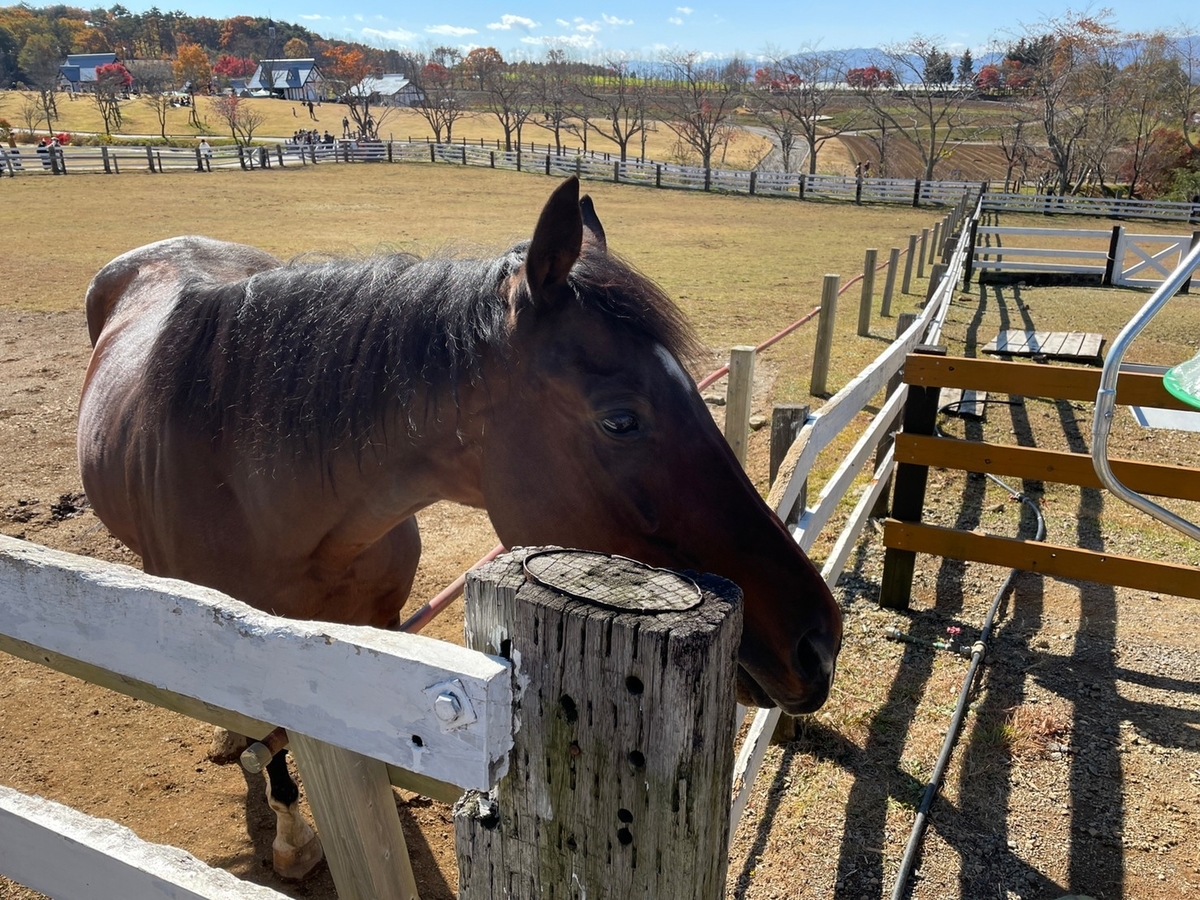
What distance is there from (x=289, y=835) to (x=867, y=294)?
32.6 feet

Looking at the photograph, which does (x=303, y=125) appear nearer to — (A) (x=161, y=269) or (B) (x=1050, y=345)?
(B) (x=1050, y=345)

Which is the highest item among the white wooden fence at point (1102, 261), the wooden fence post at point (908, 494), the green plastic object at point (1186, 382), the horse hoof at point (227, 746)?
the white wooden fence at point (1102, 261)

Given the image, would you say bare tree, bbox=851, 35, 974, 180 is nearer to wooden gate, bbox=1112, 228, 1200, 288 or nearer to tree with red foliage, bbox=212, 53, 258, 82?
wooden gate, bbox=1112, 228, 1200, 288

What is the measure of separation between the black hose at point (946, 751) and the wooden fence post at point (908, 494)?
45 cm

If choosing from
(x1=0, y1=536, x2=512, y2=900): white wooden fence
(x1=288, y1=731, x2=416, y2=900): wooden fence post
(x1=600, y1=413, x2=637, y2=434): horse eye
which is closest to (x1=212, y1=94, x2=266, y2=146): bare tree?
(x1=600, y1=413, x2=637, y2=434): horse eye

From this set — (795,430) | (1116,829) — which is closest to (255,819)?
(795,430)

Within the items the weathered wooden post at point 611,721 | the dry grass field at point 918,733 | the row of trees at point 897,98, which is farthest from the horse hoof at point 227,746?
the row of trees at point 897,98

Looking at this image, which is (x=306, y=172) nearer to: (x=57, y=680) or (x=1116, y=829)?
(x=57, y=680)

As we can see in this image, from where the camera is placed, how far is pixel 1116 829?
2789mm

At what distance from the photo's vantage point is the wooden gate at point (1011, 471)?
3.60m

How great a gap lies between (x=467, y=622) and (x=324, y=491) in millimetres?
1388

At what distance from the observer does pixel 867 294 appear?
1065 cm

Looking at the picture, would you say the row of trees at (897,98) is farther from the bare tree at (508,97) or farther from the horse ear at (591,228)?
the horse ear at (591,228)

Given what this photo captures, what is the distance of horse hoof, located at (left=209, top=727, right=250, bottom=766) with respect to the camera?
10.00 feet
